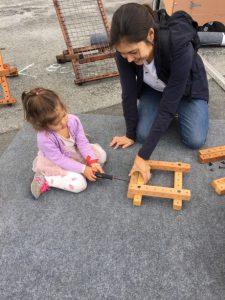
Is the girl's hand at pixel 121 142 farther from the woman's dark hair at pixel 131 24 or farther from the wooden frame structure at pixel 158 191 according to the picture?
the woman's dark hair at pixel 131 24

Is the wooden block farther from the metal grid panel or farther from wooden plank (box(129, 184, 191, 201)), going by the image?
the metal grid panel

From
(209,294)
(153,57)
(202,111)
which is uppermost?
(153,57)

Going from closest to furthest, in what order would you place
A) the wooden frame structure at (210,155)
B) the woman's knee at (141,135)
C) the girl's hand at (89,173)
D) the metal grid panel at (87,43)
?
the girl's hand at (89,173) → the wooden frame structure at (210,155) → the woman's knee at (141,135) → the metal grid panel at (87,43)

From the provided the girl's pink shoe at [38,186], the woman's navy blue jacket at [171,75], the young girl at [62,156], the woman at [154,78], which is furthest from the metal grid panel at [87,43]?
the girl's pink shoe at [38,186]

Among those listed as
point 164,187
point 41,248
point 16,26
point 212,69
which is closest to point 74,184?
point 41,248

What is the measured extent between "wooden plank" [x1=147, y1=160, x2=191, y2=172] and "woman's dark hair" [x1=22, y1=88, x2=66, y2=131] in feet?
1.90

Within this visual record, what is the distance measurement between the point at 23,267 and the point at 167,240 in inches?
23.8

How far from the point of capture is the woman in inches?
44.4

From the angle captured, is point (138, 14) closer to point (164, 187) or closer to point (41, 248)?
point (164, 187)

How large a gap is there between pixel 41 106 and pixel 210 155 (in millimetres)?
933

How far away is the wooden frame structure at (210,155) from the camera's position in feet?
5.21

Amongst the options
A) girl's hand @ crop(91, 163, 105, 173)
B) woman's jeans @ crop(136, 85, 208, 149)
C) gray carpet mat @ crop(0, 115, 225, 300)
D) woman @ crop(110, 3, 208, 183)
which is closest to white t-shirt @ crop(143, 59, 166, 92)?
woman @ crop(110, 3, 208, 183)

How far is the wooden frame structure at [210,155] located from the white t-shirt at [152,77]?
1.41 ft

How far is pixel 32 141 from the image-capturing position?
1.87 metres
